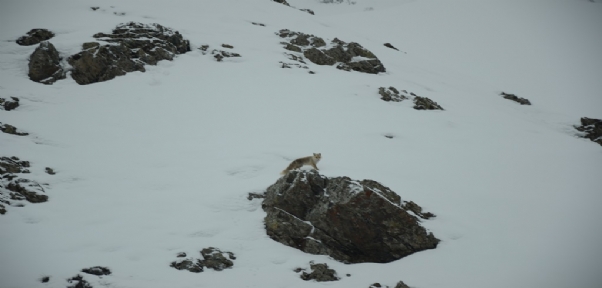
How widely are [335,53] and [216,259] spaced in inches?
858

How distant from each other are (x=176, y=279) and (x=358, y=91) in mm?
17810

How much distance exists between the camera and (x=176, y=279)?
8.27 m

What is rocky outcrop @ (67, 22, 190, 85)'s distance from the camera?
1956cm

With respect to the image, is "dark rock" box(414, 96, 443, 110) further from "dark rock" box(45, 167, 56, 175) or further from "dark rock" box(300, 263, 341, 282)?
"dark rock" box(45, 167, 56, 175)

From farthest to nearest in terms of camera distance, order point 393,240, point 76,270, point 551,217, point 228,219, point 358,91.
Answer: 1. point 358,91
2. point 551,217
3. point 228,219
4. point 393,240
5. point 76,270

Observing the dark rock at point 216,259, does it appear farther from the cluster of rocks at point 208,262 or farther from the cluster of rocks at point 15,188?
the cluster of rocks at point 15,188

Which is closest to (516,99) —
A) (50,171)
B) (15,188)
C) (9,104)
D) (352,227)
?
(352,227)

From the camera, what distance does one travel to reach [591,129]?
74.8 ft

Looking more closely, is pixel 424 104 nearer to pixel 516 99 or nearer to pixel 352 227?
pixel 516 99

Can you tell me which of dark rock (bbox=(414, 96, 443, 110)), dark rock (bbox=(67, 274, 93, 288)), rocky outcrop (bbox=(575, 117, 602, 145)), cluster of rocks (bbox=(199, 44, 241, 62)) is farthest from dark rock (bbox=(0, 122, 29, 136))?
rocky outcrop (bbox=(575, 117, 602, 145))

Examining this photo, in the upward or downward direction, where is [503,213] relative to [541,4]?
downward

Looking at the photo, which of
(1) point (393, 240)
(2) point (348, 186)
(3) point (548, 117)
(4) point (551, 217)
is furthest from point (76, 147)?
(3) point (548, 117)

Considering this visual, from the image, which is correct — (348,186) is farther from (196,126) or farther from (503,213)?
(196,126)

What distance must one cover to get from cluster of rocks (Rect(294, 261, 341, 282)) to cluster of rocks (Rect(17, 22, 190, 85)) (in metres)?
16.6
